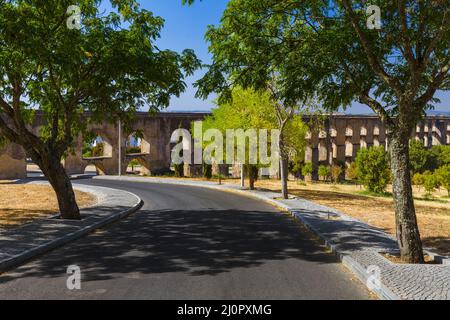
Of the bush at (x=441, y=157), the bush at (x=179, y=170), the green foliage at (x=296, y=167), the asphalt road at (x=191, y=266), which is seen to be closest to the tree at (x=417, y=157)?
the bush at (x=441, y=157)

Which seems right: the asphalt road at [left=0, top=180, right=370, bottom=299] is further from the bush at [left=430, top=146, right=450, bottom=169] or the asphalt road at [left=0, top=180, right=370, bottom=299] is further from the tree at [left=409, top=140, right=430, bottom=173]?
the bush at [left=430, top=146, right=450, bottom=169]

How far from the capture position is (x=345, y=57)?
1095 centimetres

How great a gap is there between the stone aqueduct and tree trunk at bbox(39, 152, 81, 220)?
5489 mm

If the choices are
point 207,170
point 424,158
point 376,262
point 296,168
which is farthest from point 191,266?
point 424,158

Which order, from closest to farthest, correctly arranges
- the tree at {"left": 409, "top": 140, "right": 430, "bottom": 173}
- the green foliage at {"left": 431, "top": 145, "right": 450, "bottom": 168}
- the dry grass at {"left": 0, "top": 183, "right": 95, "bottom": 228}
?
the dry grass at {"left": 0, "top": 183, "right": 95, "bottom": 228} → the tree at {"left": 409, "top": 140, "right": 430, "bottom": 173} → the green foliage at {"left": 431, "top": 145, "right": 450, "bottom": 168}

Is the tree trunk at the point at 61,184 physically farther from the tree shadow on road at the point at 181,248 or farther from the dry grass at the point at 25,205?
the tree shadow on road at the point at 181,248

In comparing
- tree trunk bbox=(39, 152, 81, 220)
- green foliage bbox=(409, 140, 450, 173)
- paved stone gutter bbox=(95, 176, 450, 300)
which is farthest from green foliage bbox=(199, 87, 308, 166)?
green foliage bbox=(409, 140, 450, 173)

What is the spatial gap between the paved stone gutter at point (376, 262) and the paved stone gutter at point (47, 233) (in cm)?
727

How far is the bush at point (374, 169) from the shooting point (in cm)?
3366

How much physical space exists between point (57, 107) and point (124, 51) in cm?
357

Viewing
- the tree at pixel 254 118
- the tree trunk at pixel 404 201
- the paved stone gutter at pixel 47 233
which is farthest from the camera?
the tree at pixel 254 118

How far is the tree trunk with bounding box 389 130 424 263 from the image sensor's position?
9.27 meters

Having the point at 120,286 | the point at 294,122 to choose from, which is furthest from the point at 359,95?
the point at 294,122
